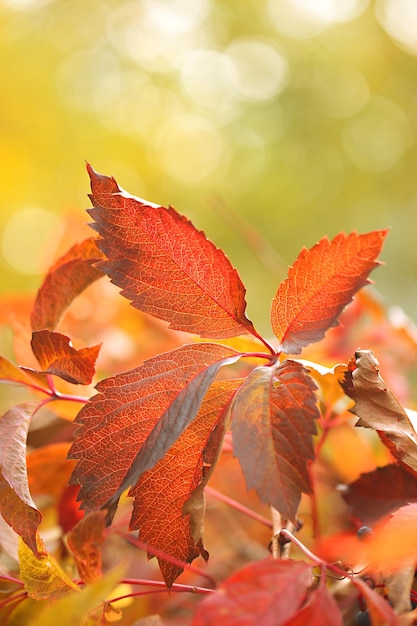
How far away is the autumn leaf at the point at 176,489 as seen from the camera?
0.29 meters

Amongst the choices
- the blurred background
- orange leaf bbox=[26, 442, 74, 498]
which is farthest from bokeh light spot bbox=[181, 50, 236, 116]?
orange leaf bbox=[26, 442, 74, 498]

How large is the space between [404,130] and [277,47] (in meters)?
1.15

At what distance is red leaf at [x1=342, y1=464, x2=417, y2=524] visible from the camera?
0.33m

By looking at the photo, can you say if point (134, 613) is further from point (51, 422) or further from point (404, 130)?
point (404, 130)

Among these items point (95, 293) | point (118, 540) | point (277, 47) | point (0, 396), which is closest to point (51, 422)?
point (118, 540)

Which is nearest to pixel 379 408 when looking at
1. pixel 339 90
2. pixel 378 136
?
pixel 378 136

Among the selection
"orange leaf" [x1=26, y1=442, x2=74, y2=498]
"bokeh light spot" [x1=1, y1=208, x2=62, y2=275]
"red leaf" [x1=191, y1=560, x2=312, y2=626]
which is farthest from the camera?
"bokeh light spot" [x1=1, y1=208, x2=62, y2=275]

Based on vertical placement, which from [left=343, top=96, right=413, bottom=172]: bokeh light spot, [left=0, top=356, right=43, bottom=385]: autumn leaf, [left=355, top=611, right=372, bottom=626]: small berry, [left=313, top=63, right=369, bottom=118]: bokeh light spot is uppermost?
[left=313, top=63, right=369, bottom=118]: bokeh light spot

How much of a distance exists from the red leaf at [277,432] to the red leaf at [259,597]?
0.02 m

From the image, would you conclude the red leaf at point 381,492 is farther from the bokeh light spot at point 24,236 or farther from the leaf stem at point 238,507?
the bokeh light spot at point 24,236

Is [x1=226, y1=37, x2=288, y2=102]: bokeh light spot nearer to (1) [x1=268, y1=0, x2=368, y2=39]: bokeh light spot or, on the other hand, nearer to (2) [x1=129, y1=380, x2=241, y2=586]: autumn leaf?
(1) [x1=268, y1=0, x2=368, y2=39]: bokeh light spot

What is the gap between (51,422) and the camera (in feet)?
1.73

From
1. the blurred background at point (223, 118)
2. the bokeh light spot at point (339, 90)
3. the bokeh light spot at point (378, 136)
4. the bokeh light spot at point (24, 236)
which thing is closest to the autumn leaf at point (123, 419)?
the blurred background at point (223, 118)

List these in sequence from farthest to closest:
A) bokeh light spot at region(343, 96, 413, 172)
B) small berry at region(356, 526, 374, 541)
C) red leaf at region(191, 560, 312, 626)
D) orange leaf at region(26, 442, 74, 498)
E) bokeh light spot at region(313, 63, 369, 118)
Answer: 1. bokeh light spot at region(313, 63, 369, 118)
2. bokeh light spot at region(343, 96, 413, 172)
3. orange leaf at region(26, 442, 74, 498)
4. small berry at region(356, 526, 374, 541)
5. red leaf at region(191, 560, 312, 626)
